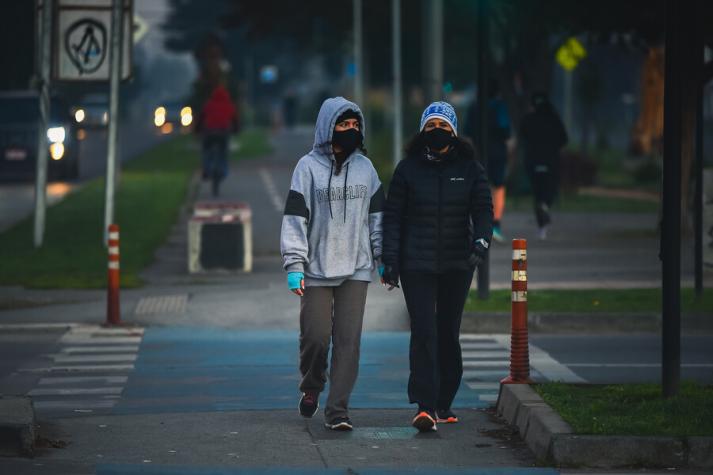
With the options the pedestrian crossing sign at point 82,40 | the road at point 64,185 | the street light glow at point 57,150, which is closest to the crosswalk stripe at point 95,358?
the street light glow at point 57,150

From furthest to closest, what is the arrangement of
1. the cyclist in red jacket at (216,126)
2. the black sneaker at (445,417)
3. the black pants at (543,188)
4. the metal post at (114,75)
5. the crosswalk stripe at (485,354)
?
the cyclist in red jacket at (216,126)
the black pants at (543,188)
the metal post at (114,75)
the crosswalk stripe at (485,354)
the black sneaker at (445,417)

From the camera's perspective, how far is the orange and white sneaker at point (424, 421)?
994 cm

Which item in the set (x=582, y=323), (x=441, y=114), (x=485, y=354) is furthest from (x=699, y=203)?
(x=441, y=114)

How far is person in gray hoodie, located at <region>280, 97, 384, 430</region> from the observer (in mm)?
9891

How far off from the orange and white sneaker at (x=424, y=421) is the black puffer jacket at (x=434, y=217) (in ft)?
2.71

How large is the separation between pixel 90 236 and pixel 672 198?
53.7 feet

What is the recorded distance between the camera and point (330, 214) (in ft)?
32.5

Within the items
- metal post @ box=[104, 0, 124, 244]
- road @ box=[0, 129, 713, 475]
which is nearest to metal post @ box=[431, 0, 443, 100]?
road @ box=[0, 129, 713, 475]

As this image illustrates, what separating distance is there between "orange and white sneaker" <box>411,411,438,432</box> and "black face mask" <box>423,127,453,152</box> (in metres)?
1.49

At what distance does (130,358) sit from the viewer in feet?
45.9

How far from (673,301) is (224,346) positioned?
574 centimetres

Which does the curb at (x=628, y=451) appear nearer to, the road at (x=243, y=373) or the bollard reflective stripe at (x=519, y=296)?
the road at (x=243, y=373)

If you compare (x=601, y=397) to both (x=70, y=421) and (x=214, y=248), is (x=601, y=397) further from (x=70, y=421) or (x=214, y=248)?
(x=214, y=248)

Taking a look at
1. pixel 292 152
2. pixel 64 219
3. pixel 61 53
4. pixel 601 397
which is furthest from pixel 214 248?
pixel 292 152
